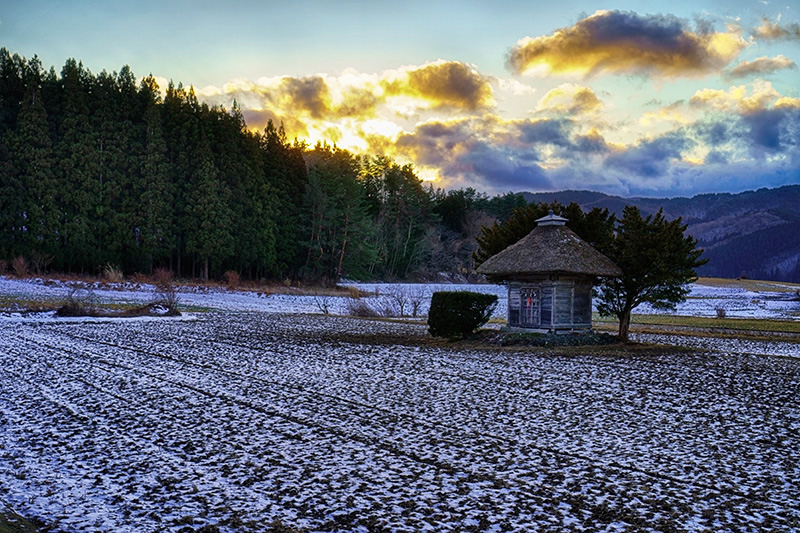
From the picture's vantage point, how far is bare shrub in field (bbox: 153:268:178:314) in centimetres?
3045

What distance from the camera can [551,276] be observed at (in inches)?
823

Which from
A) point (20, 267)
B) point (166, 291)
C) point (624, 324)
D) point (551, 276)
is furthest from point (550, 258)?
point (20, 267)

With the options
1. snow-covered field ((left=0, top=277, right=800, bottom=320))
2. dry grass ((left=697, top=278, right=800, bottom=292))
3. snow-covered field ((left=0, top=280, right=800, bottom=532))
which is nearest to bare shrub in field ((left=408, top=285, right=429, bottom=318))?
snow-covered field ((left=0, top=277, right=800, bottom=320))

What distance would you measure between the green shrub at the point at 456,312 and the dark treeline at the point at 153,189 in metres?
32.3

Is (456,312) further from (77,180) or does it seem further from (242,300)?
(77,180)

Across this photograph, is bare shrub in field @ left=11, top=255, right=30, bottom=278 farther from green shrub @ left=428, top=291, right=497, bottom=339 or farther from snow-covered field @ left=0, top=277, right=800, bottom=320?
green shrub @ left=428, top=291, right=497, bottom=339

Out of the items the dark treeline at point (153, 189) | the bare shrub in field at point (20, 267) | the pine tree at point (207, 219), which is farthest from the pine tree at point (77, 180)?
the pine tree at point (207, 219)

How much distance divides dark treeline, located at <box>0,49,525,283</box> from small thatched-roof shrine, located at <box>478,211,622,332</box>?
33.8 meters

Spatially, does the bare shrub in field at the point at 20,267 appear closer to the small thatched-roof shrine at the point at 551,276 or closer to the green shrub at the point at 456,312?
the green shrub at the point at 456,312

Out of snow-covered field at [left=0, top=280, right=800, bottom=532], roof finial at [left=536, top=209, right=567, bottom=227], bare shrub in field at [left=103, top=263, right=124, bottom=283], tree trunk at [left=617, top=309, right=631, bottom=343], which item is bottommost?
snow-covered field at [left=0, top=280, right=800, bottom=532]

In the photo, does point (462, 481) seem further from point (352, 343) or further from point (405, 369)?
point (352, 343)

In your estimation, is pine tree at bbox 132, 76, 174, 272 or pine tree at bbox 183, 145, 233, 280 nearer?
pine tree at bbox 132, 76, 174, 272

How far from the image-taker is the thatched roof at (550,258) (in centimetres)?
2033

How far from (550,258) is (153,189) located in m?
38.1
